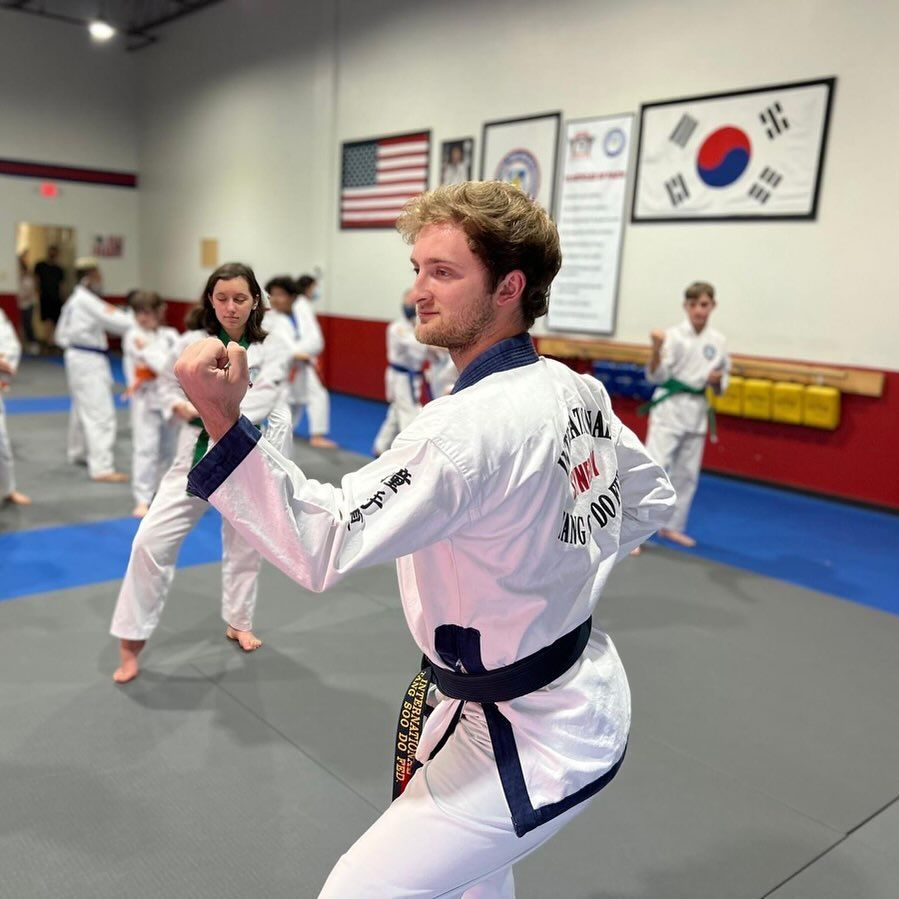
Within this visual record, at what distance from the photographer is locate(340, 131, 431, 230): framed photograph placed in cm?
940

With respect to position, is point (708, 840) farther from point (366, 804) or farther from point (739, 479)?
point (739, 479)

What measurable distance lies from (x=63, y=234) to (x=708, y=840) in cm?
1464

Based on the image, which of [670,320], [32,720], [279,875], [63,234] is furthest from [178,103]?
[279,875]

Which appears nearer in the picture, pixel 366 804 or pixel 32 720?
pixel 366 804

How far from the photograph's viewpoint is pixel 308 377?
7395mm

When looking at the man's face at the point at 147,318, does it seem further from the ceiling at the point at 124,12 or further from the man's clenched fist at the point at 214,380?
the ceiling at the point at 124,12

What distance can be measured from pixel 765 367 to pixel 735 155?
1.74 metres

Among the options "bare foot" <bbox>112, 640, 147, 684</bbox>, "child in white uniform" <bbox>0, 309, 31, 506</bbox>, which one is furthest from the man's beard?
"child in white uniform" <bbox>0, 309, 31, 506</bbox>

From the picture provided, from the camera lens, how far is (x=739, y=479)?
680 cm

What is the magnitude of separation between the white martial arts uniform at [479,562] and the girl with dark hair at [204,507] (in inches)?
66.4

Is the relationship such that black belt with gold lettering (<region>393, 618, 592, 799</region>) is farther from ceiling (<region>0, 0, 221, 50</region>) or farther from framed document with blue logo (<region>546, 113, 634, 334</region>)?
ceiling (<region>0, 0, 221, 50</region>)

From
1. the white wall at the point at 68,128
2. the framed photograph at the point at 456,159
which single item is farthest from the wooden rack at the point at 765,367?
the white wall at the point at 68,128

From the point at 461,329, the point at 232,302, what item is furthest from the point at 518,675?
the point at 232,302

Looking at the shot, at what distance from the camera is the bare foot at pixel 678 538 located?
4949 mm
